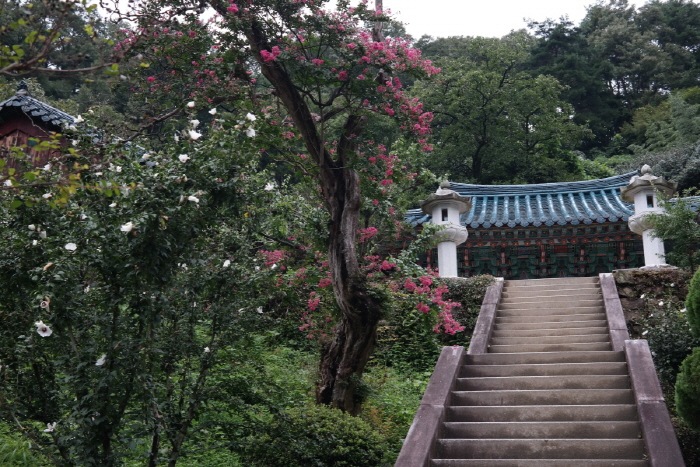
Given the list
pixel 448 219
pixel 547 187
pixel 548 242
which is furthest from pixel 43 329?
pixel 547 187

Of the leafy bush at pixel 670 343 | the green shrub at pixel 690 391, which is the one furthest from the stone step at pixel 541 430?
the leafy bush at pixel 670 343

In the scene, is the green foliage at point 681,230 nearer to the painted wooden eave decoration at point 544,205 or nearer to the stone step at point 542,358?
the painted wooden eave decoration at point 544,205

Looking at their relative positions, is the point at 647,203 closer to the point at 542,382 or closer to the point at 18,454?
the point at 542,382

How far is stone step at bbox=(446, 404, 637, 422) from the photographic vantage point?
6.89m

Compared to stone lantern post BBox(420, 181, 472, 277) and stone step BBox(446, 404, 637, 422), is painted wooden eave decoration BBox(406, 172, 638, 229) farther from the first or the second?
stone step BBox(446, 404, 637, 422)

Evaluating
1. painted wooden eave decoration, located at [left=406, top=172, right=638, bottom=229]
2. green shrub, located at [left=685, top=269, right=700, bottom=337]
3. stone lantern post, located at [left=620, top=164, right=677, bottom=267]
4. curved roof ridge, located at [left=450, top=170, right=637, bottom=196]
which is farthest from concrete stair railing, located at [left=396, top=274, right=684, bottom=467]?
curved roof ridge, located at [left=450, top=170, right=637, bottom=196]

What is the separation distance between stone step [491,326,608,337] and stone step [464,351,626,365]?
1.31 meters

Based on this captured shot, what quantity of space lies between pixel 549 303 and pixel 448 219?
130 inches

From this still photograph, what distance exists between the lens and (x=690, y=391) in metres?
6.64

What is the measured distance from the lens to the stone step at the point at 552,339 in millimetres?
9516

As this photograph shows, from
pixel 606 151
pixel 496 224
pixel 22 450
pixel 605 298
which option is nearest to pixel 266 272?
pixel 22 450

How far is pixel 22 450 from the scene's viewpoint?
6.88 metres

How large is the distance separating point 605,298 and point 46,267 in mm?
8877

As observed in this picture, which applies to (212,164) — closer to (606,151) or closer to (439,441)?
(439,441)
